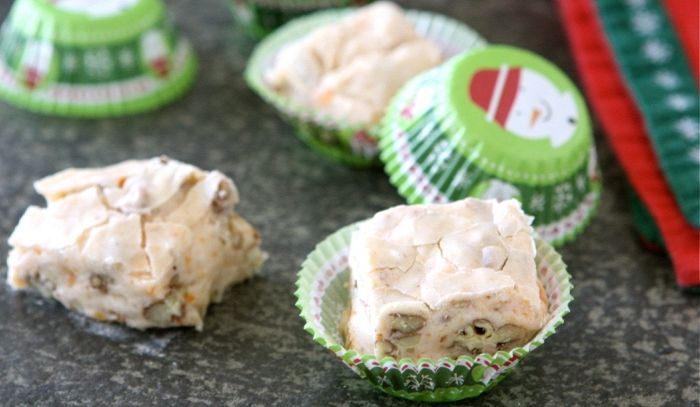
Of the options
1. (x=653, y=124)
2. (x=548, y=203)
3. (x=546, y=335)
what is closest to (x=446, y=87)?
(x=548, y=203)

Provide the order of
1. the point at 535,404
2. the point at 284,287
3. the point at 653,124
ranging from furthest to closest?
the point at 653,124, the point at 284,287, the point at 535,404

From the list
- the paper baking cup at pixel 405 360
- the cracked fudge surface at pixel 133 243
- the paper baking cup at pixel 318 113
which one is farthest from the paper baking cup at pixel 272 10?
the paper baking cup at pixel 405 360

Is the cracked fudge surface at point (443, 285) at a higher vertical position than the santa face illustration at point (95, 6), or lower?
lower

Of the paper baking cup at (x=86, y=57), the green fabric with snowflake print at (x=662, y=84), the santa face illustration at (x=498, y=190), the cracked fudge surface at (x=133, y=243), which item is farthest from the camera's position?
the paper baking cup at (x=86, y=57)

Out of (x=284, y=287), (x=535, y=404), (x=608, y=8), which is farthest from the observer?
(x=608, y=8)

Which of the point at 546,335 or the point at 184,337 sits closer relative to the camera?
the point at 546,335

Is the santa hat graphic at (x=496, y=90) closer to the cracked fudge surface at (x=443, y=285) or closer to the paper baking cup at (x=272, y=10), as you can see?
the cracked fudge surface at (x=443, y=285)

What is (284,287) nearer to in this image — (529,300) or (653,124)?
(529,300)
